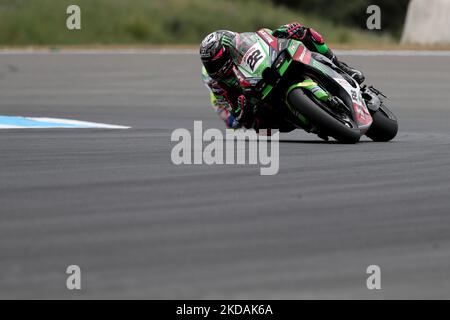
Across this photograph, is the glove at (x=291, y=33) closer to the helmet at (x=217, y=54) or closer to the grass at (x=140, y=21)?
the helmet at (x=217, y=54)

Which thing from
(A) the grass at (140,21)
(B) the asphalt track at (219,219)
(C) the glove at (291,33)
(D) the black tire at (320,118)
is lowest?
→ (B) the asphalt track at (219,219)

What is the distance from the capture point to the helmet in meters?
11.4

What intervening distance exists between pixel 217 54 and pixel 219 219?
4.81 meters

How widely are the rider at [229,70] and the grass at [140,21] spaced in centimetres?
2297

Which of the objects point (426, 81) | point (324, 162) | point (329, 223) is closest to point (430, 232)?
point (329, 223)

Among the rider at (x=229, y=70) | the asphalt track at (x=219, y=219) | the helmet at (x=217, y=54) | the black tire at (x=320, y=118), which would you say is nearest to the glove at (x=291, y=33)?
the rider at (x=229, y=70)

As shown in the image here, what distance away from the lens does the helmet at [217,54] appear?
11445mm

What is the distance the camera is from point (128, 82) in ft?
68.0

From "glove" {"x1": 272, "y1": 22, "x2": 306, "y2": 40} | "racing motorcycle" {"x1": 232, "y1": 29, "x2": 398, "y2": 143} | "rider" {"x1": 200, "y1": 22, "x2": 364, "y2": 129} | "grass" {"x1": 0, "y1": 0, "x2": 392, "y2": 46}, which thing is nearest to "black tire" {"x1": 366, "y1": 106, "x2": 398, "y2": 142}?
"racing motorcycle" {"x1": 232, "y1": 29, "x2": 398, "y2": 143}

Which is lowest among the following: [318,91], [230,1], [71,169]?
[71,169]

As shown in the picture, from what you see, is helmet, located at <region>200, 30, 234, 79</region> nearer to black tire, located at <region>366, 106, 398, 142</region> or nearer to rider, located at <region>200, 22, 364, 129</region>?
rider, located at <region>200, 22, 364, 129</region>

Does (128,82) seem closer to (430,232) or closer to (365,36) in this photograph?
(430,232)

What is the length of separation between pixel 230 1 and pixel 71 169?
120 ft
